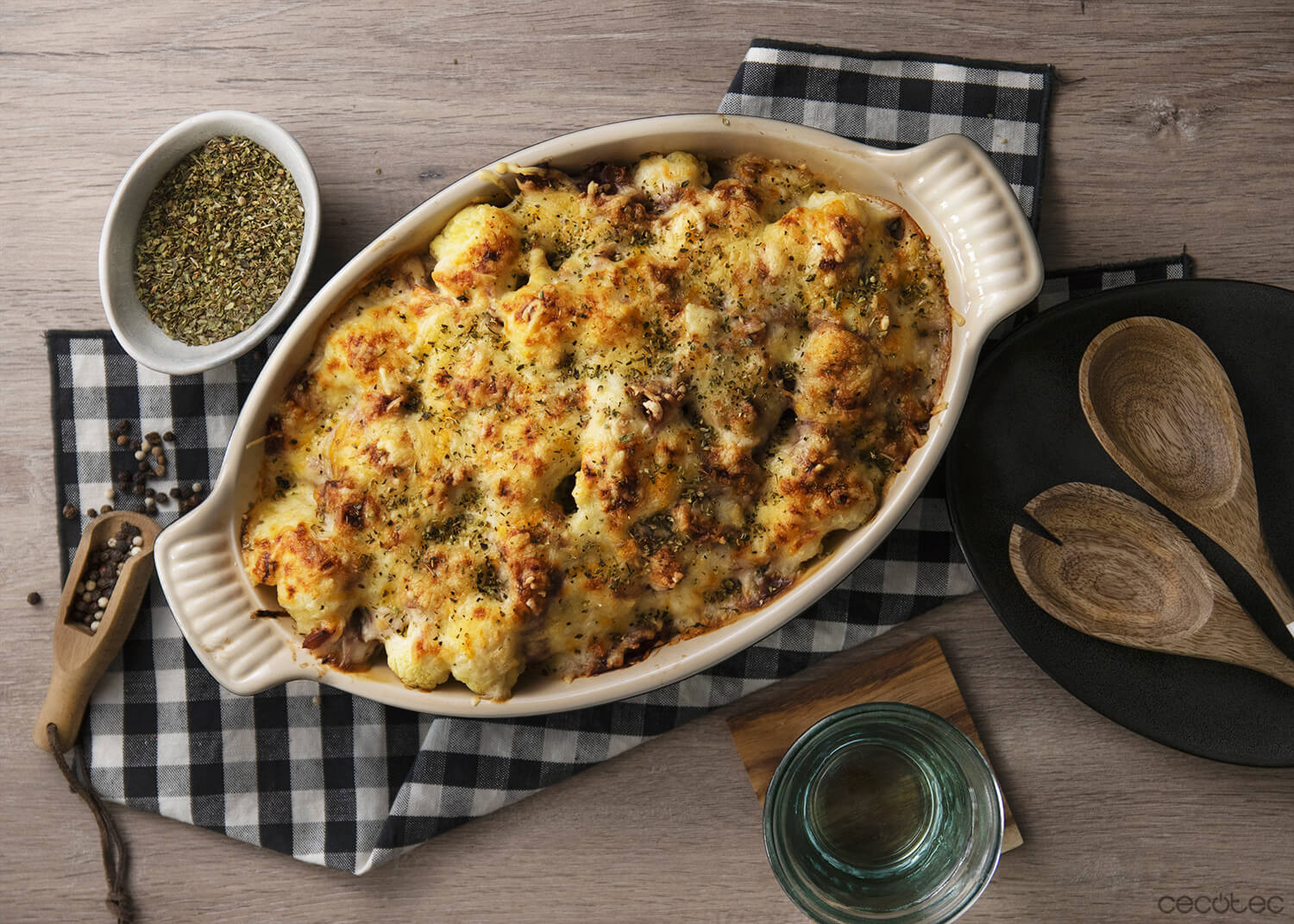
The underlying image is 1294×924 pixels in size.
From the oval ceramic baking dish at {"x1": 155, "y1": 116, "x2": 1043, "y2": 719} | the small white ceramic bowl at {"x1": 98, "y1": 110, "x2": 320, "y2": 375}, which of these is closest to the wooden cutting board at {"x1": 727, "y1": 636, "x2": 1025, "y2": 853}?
the oval ceramic baking dish at {"x1": 155, "y1": 116, "x2": 1043, "y2": 719}

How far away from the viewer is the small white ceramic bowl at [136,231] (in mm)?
2264

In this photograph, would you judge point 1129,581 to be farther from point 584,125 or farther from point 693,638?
point 584,125

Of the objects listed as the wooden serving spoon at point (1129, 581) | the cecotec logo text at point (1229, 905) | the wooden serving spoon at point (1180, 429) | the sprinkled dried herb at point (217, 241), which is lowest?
the cecotec logo text at point (1229, 905)

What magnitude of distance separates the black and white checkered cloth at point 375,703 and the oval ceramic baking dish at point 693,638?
0.41 meters

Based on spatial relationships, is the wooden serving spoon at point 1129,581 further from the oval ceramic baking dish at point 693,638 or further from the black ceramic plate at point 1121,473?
the oval ceramic baking dish at point 693,638

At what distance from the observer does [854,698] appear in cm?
247

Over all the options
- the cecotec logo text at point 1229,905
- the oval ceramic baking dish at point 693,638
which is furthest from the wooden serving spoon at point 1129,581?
the cecotec logo text at point 1229,905

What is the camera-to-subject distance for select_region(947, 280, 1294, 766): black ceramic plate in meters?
2.31

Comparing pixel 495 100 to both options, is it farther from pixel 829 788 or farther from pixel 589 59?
pixel 829 788

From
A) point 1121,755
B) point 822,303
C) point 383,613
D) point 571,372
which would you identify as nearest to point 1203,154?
point 822,303

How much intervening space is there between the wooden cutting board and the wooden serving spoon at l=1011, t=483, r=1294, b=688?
36cm

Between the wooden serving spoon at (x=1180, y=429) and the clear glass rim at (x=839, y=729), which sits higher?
the wooden serving spoon at (x=1180, y=429)

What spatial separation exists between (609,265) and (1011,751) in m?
1.74

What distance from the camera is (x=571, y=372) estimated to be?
6.59ft
